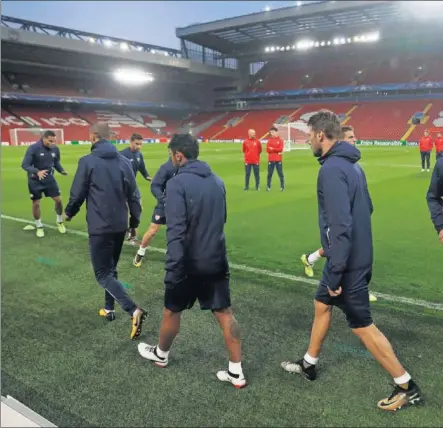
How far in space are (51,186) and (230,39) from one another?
51.8 meters

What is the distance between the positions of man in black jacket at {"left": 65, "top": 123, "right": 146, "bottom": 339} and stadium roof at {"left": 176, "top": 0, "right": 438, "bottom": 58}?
1526 inches

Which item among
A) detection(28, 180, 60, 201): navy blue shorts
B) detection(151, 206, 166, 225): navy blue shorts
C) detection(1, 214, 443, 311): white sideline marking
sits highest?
detection(28, 180, 60, 201): navy blue shorts

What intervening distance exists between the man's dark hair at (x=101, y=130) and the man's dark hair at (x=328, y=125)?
2.27 meters

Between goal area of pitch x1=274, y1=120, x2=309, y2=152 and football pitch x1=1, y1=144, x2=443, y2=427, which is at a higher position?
goal area of pitch x1=274, y1=120, x2=309, y2=152

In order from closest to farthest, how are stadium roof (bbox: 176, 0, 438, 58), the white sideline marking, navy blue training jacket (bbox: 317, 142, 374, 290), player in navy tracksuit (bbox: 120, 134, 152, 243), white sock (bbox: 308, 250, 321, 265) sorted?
navy blue training jacket (bbox: 317, 142, 374, 290)
the white sideline marking
white sock (bbox: 308, 250, 321, 265)
player in navy tracksuit (bbox: 120, 134, 152, 243)
stadium roof (bbox: 176, 0, 438, 58)

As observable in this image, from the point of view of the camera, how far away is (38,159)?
348 inches

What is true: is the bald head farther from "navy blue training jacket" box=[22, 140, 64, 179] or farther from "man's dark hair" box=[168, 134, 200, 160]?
"navy blue training jacket" box=[22, 140, 64, 179]

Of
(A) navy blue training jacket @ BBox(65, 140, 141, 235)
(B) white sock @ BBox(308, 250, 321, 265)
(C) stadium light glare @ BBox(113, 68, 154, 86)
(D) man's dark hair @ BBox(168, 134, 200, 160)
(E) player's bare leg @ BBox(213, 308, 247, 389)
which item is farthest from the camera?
(C) stadium light glare @ BBox(113, 68, 154, 86)

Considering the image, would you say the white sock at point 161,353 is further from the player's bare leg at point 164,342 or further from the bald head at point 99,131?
the bald head at point 99,131

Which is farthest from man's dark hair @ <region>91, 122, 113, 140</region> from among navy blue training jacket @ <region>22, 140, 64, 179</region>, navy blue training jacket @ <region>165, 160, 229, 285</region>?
navy blue training jacket @ <region>22, 140, 64, 179</region>

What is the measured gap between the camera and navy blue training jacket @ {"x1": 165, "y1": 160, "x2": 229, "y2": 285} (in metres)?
3.37

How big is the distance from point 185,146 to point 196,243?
743 mm

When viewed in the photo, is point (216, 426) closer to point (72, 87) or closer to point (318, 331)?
point (318, 331)

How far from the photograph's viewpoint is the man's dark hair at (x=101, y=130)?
4.66m
